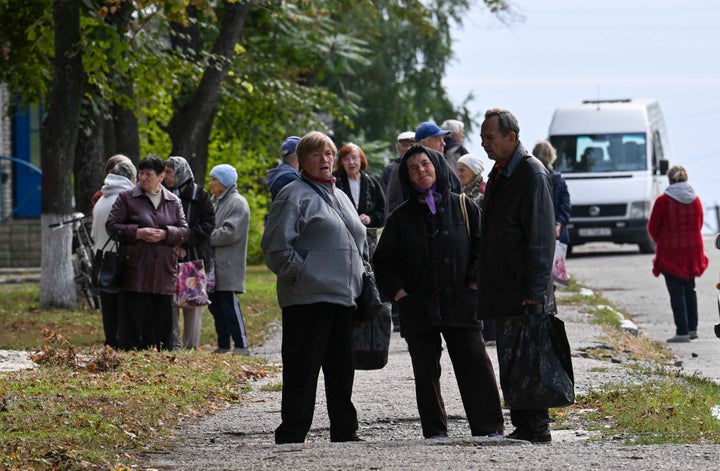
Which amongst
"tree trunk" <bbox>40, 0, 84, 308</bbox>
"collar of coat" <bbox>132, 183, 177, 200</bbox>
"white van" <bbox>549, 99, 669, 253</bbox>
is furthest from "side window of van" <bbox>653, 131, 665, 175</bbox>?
"collar of coat" <bbox>132, 183, 177, 200</bbox>

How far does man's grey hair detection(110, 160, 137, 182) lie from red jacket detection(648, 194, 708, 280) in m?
5.43

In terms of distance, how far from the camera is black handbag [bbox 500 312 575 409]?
8477 mm

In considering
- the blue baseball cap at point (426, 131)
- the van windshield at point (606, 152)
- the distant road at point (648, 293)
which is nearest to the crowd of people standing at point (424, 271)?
the blue baseball cap at point (426, 131)

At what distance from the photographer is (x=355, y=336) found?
9398 mm

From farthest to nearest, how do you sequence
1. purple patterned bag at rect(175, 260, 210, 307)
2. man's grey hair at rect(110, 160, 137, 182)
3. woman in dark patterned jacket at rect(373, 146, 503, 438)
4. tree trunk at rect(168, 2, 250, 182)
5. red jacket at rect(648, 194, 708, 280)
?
tree trunk at rect(168, 2, 250, 182) → red jacket at rect(648, 194, 708, 280) → man's grey hair at rect(110, 160, 137, 182) → purple patterned bag at rect(175, 260, 210, 307) → woman in dark patterned jacket at rect(373, 146, 503, 438)

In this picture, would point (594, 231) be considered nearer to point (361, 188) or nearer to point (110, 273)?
point (361, 188)

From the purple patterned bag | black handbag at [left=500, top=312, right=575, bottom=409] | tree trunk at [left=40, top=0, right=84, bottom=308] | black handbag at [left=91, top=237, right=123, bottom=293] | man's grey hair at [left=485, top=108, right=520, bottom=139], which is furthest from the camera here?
tree trunk at [left=40, top=0, right=84, bottom=308]

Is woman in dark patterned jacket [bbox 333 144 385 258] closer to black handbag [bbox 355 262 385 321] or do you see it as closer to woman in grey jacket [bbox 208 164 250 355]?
woman in grey jacket [bbox 208 164 250 355]

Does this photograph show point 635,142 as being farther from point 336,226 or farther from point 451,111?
point 336,226

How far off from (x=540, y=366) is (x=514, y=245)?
68cm

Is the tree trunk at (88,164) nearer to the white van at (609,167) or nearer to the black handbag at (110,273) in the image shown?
the black handbag at (110,273)

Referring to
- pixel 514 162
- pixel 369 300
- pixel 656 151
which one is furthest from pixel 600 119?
pixel 514 162

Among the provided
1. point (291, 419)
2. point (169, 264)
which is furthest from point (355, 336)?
point (169, 264)

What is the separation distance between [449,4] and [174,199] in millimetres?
35524
